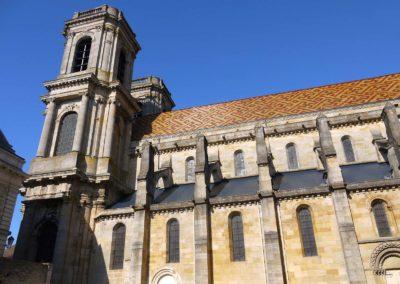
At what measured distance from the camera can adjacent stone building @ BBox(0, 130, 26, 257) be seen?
18.8 metres

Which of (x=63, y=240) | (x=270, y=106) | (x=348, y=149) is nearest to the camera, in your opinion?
(x=63, y=240)

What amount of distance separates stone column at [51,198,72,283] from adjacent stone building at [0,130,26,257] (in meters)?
2.86

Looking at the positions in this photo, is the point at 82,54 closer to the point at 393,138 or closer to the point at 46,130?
the point at 46,130

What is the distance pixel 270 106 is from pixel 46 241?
745 inches

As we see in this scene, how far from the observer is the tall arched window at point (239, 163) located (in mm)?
24667

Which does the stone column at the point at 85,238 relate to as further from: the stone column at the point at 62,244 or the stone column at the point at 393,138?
the stone column at the point at 393,138

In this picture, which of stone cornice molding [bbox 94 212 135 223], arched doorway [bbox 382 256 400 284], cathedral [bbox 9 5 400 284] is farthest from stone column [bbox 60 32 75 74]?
arched doorway [bbox 382 256 400 284]

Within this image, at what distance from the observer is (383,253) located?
16016 millimetres

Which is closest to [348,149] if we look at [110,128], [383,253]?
[383,253]

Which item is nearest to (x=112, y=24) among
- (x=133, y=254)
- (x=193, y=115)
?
(x=193, y=115)

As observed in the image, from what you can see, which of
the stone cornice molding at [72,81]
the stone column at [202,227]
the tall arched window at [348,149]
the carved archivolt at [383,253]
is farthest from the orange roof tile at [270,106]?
the carved archivolt at [383,253]

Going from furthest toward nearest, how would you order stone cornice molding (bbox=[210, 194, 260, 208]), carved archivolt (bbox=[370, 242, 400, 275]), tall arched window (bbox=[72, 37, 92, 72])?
tall arched window (bbox=[72, 37, 92, 72]) → stone cornice molding (bbox=[210, 194, 260, 208]) → carved archivolt (bbox=[370, 242, 400, 275])

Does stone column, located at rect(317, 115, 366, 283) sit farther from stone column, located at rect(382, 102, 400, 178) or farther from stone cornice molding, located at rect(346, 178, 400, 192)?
stone column, located at rect(382, 102, 400, 178)

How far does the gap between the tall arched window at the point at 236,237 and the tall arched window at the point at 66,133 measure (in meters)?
13.4
